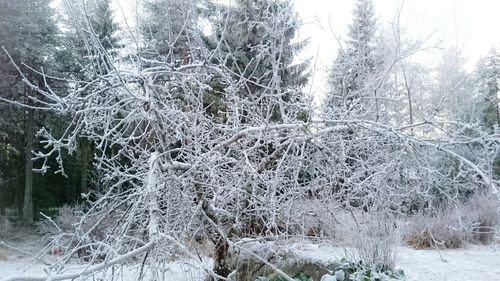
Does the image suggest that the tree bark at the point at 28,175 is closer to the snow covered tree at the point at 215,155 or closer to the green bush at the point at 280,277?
the snow covered tree at the point at 215,155

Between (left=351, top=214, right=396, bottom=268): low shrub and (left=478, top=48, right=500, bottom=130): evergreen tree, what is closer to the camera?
Result: (left=351, top=214, right=396, bottom=268): low shrub

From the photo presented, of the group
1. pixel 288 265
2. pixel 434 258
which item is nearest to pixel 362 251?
pixel 288 265

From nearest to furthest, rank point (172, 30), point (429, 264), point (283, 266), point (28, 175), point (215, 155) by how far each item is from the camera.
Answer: point (215, 155)
point (283, 266)
point (172, 30)
point (429, 264)
point (28, 175)

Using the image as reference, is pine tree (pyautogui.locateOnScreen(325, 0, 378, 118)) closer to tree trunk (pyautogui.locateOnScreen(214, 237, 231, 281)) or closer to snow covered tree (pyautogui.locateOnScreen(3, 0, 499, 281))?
snow covered tree (pyautogui.locateOnScreen(3, 0, 499, 281))

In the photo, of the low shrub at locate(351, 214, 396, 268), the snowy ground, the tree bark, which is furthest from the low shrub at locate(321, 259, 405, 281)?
the tree bark

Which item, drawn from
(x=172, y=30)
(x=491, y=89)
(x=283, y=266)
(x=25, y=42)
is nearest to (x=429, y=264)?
(x=283, y=266)

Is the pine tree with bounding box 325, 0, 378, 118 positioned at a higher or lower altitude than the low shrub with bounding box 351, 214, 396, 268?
higher

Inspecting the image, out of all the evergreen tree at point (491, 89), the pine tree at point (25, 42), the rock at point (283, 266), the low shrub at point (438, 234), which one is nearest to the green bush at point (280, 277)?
the rock at point (283, 266)

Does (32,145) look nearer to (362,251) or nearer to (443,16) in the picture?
(362,251)

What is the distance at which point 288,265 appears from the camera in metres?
4.93

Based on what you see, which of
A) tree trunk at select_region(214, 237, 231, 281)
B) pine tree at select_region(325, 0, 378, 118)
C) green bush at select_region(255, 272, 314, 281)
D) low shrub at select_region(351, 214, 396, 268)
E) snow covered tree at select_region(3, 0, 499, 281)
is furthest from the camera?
low shrub at select_region(351, 214, 396, 268)

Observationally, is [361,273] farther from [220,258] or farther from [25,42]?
[25,42]

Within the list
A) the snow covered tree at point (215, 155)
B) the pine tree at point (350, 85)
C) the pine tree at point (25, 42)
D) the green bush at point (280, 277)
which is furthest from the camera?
the pine tree at point (25, 42)

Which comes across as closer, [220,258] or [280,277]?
[220,258]
